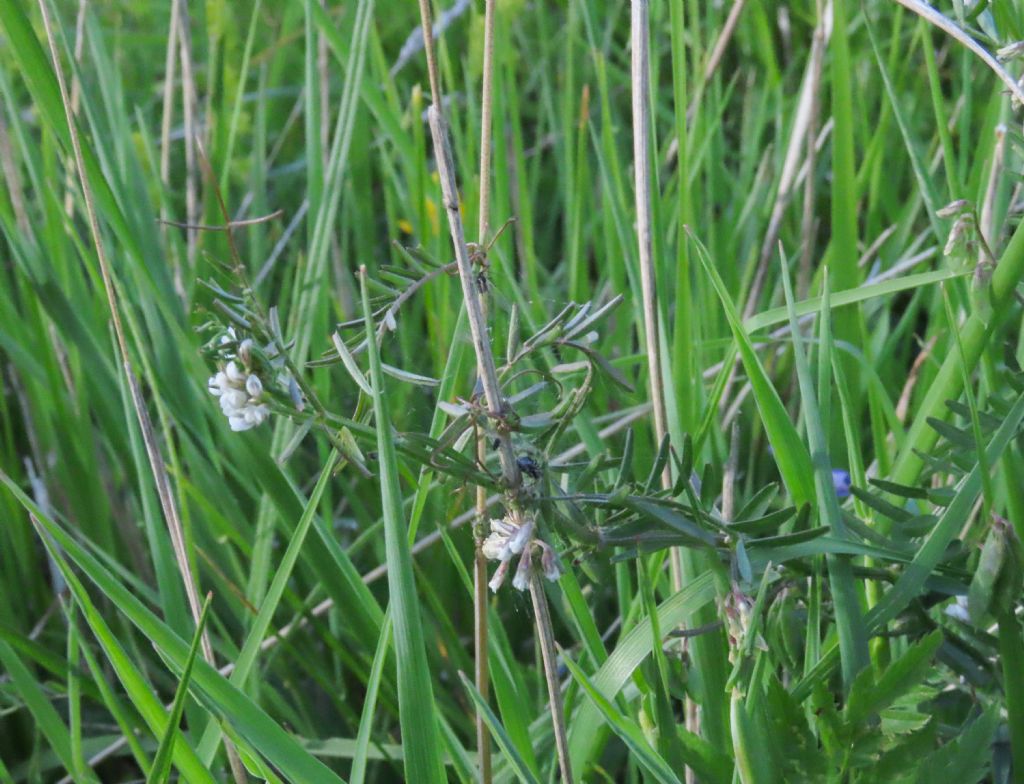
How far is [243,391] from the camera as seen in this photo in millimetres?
467

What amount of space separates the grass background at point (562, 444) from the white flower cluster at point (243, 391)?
0.06m

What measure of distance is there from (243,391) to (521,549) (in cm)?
14

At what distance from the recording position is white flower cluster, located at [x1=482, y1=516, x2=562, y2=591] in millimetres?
460

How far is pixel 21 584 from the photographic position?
104cm

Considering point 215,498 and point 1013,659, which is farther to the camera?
point 215,498

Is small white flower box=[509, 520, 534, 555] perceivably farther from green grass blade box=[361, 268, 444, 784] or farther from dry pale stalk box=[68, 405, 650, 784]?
dry pale stalk box=[68, 405, 650, 784]

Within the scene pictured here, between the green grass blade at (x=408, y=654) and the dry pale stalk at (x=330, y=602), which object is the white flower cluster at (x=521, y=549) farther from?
the dry pale stalk at (x=330, y=602)

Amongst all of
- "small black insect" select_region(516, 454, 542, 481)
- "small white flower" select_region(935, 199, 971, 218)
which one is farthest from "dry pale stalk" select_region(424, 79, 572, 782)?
"small white flower" select_region(935, 199, 971, 218)

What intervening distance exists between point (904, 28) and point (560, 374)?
4.44 feet

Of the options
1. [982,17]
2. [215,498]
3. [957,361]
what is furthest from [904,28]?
[215,498]

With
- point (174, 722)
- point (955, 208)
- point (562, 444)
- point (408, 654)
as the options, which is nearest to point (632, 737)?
point (408, 654)

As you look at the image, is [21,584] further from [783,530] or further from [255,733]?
[783,530]

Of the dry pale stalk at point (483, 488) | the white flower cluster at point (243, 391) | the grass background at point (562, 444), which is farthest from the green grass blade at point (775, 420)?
the white flower cluster at point (243, 391)

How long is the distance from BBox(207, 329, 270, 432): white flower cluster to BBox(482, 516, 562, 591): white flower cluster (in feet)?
0.38
